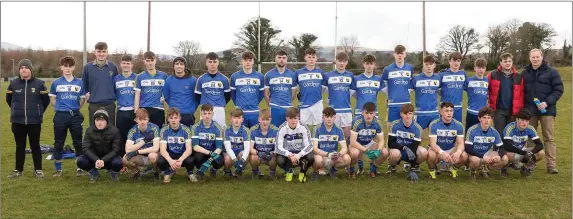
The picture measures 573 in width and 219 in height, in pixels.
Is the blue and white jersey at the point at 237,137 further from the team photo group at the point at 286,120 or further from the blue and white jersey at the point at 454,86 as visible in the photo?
the blue and white jersey at the point at 454,86

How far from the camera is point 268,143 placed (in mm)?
6141

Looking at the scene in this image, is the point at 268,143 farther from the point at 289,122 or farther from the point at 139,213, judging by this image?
the point at 139,213

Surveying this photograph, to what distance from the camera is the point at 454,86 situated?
263 inches

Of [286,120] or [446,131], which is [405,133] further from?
[286,120]

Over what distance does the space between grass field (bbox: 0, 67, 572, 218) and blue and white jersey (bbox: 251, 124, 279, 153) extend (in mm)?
469

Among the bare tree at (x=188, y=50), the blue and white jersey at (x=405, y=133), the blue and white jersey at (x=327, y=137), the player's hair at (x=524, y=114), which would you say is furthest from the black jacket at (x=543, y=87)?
the bare tree at (x=188, y=50)

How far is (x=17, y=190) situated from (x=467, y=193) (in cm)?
541

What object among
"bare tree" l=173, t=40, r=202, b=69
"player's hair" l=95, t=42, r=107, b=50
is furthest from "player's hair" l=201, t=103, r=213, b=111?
"bare tree" l=173, t=40, r=202, b=69

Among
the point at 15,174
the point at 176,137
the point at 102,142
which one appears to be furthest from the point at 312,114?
the point at 15,174

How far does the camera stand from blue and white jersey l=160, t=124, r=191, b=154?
595 cm

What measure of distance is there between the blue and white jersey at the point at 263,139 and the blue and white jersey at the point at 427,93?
2245mm

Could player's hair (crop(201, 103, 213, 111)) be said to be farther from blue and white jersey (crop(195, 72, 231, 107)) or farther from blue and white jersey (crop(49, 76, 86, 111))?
blue and white jersey (crop(49, 76, 86, 111))

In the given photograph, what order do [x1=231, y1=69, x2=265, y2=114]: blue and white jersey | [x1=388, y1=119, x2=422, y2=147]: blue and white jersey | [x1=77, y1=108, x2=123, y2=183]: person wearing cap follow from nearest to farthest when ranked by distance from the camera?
[x1=77, y1=108, x2=123, y2=183]: person wearing cap
[x1=388, y1=119, x2=422, y2=147]: blue and white jersey
[x1=231, y1=69, x2=265, y2=114]: blue and white jersey

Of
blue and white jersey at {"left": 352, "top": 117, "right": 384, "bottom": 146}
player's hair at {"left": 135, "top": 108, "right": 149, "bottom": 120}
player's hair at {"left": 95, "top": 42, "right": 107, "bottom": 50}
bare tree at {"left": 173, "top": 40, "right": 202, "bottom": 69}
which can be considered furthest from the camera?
bare tree at {"left": 173, "top": 40, "right": 202, "bottom": 69}
